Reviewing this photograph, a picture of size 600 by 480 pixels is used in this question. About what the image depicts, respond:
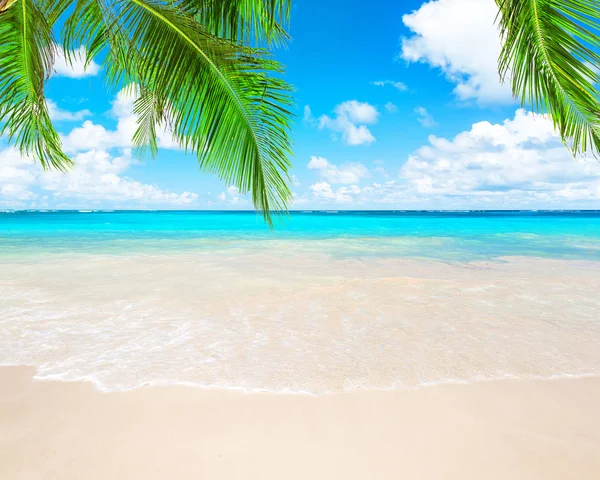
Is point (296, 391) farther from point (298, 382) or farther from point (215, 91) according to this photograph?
point (215, 91)

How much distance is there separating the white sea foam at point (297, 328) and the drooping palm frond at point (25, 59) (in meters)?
2.09

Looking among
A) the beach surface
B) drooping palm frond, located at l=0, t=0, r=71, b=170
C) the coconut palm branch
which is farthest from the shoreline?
drooping palm frond, located at l=0, t=0, r=71, b=170

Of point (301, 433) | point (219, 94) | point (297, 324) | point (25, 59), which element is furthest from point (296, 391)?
point (25, 59)

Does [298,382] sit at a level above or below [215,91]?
below

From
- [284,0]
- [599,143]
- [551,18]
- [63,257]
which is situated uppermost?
[284,0]

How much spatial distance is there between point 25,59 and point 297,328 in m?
3.41

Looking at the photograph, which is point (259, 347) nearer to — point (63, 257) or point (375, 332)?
point (375, 332)

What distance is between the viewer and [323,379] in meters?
2.79

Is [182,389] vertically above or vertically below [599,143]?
below

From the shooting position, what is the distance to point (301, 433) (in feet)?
6.96

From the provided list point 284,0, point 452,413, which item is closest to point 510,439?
point 452,413

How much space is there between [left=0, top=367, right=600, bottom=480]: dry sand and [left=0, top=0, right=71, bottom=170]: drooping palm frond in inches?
98.2

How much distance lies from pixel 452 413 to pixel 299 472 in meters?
1.04

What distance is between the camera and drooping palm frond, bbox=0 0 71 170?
125 inches
